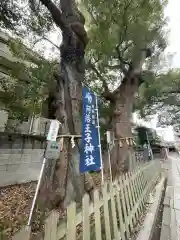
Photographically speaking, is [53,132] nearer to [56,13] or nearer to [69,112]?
[69,112]

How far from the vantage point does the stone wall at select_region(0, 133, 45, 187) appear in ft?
22.1

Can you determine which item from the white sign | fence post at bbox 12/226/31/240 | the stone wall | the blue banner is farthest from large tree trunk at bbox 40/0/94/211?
fence post at bbox 12/226/31/240

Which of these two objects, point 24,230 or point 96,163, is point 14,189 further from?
point 24,230

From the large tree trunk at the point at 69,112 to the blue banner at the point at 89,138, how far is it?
507 millimetres

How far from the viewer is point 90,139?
4125 mm

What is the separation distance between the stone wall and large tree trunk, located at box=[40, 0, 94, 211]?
276cm

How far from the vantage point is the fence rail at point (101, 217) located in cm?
150

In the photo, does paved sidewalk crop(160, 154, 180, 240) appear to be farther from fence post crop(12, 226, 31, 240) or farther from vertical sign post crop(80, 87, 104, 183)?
fence post crop(12, 226, 31, 240)

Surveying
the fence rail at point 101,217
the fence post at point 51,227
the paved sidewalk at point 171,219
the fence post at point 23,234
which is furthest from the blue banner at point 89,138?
the fence post at point 23,234

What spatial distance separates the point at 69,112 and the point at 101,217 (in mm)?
2525

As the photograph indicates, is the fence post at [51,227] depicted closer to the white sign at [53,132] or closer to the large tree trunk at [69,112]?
the white sign at [53,132]

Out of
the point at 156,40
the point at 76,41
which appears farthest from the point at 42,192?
the point at 156,40

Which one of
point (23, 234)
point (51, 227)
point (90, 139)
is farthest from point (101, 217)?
point (23, 234)

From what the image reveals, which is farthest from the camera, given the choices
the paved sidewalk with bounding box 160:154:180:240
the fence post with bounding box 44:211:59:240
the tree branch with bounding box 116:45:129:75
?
the tree branch with bounding box 116:45:129:75
